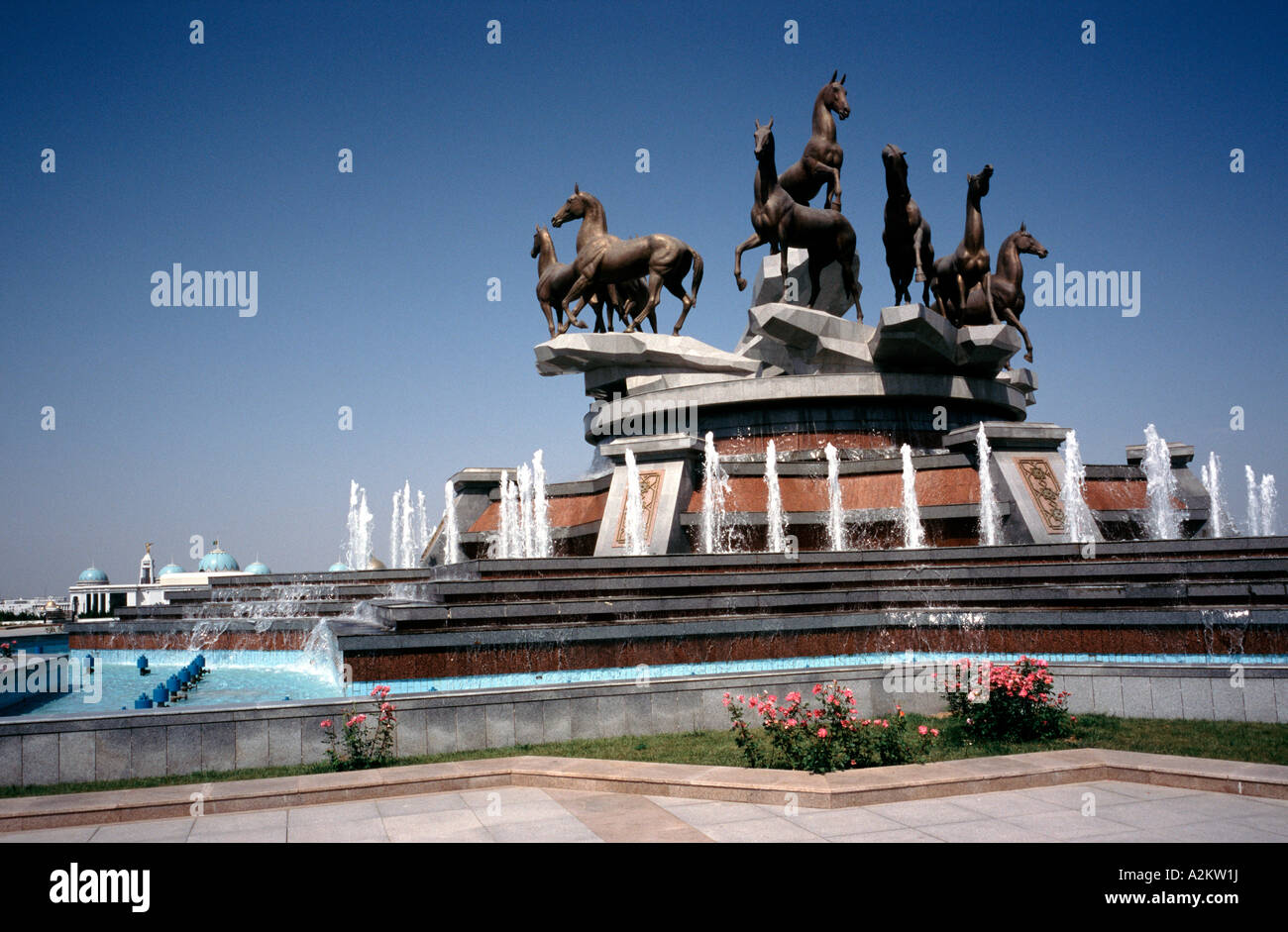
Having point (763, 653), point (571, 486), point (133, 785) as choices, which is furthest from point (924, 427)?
point (133, 785)

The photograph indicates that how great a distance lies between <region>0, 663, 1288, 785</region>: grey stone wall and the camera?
9.16m

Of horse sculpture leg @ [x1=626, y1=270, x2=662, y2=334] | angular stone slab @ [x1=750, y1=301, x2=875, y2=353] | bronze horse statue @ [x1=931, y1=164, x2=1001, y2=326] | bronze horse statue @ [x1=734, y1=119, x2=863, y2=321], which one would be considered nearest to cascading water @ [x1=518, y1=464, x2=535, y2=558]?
horse sculpture leg @ [x1=626, y1=270, x2=662, y2=334]

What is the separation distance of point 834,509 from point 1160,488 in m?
8.00

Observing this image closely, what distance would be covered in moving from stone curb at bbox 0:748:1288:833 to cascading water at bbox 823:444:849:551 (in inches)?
495

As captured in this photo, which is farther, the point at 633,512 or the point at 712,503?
the point at 712,503

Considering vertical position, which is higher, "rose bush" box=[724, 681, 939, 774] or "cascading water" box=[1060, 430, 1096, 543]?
"cascading water" box=[1060, 430, 1096, 543]

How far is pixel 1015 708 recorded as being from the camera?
33.0 ft

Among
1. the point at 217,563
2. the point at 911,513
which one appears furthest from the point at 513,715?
the point at 217,563

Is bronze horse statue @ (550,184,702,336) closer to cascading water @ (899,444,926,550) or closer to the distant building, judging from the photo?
cascading water @ (899,444,926,550)

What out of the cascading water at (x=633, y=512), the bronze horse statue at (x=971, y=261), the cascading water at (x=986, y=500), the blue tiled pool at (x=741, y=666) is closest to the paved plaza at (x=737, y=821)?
the blue tiled pool at (x=741, y=666)

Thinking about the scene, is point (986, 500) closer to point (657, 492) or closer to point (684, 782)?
point (657, 492)

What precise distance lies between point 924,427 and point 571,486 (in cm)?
946
